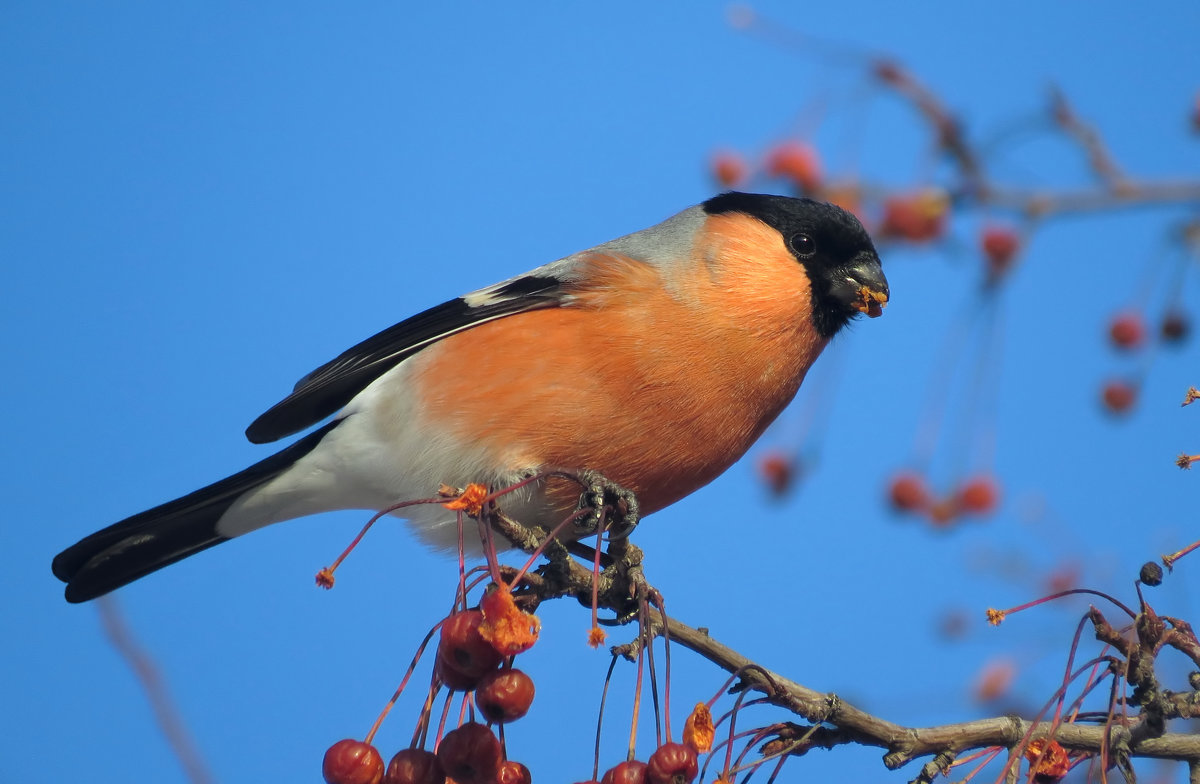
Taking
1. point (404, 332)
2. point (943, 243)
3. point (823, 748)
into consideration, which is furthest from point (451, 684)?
point (943, 243)

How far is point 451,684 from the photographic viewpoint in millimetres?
2061

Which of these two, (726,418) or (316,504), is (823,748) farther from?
(316,504)

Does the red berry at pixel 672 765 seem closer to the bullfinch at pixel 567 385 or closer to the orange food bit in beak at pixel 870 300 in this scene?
the bullfinch at pixel 567 385

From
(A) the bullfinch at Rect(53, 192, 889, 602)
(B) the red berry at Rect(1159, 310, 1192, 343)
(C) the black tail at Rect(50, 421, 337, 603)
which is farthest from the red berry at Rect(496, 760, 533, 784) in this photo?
(B) the red berry at Rect(1159, 310, 1192, 343)

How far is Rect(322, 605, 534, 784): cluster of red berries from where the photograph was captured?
6.33 feet

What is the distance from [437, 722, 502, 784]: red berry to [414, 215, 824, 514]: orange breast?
130 centimetres

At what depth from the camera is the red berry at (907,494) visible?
4250mm

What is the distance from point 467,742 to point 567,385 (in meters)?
1.44

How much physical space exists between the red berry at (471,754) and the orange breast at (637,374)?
1.30 m

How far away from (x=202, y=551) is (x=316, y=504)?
0.47 m

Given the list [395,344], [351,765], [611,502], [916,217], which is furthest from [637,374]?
[351,765]

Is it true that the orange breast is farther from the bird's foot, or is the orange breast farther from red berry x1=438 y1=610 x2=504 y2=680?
red berry x1=438 y1=610 x2=504 y2=680

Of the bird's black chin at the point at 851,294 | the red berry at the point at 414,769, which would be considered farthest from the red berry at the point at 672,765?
the bird's black chin at the point at 851,294

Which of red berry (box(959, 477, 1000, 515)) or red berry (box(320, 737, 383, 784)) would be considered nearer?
red berry (box(320, 737, 383, 784))
